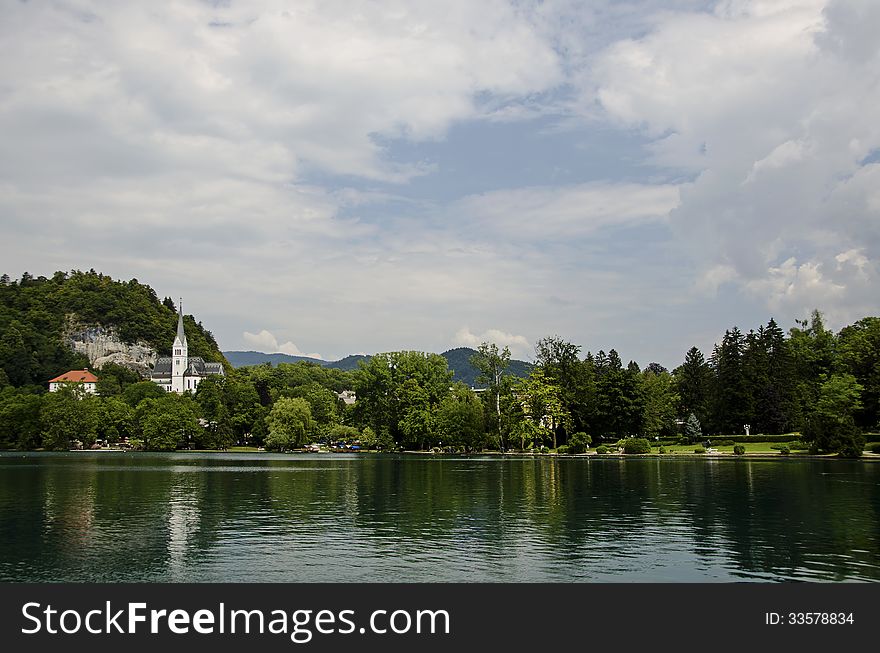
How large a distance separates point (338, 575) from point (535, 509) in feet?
56.6

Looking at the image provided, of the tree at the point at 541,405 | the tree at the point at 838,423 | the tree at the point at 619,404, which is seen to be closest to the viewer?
the tree at the point at 838,423

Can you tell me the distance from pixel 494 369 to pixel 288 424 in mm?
42574

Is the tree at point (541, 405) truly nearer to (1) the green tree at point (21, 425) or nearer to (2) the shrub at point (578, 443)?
→ (2) the shrub at point (578, 443)

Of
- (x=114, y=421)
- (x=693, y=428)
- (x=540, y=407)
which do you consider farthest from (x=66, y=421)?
(x=693, y=428)

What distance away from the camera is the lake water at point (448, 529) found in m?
22.6

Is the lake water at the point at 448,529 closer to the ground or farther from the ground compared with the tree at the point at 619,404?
closer to the ground

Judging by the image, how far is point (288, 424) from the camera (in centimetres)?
13150

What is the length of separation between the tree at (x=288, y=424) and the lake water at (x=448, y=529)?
245 ft

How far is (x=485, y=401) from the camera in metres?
114

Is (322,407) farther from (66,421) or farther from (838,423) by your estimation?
(838,423)

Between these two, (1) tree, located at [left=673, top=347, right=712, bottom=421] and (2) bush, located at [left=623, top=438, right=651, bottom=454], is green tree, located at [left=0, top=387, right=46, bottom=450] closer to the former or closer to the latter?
(2) bush, located at [left=623, top=438, right=651, bottom=454]

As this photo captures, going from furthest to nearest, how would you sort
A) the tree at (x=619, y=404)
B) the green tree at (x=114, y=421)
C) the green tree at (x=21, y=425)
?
1. the green tree at (x=114, y=421)
2. the green tree at (x=21, y=425)
3. the tree at (x=619, y=404)

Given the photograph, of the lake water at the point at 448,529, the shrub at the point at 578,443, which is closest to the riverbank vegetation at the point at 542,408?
the shrub at the point at 578,443
